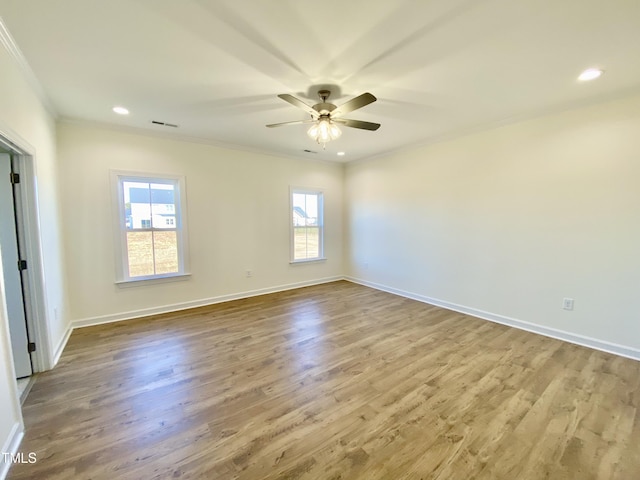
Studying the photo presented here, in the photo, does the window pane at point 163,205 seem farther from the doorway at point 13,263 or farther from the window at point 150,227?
the doorway at point 13,263

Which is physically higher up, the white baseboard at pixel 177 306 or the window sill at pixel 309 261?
the window sill at pixel 309 261

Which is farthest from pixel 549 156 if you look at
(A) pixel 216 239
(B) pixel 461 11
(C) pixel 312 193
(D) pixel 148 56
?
(A) pixel 216 239

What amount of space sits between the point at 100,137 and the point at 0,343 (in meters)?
2.86

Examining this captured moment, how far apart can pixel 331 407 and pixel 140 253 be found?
3.42 m

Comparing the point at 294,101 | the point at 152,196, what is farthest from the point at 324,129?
the point at 152,196

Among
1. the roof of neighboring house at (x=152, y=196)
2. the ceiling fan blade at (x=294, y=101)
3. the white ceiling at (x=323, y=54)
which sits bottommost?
the roof of neighboring house at (x=152, y=196)

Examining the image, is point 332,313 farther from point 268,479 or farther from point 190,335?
point 268,479

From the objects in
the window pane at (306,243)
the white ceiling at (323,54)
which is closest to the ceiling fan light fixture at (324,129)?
the white ceiling at (323,54)

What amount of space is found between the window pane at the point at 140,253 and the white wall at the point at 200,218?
0.67ft

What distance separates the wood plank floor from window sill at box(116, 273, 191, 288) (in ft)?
2.12

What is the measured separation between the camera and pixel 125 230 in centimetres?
371

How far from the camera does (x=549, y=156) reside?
3121 mm

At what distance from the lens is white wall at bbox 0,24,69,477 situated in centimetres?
163

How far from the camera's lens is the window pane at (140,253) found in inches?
149
